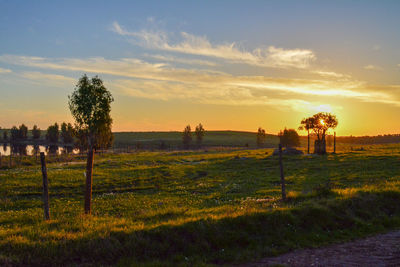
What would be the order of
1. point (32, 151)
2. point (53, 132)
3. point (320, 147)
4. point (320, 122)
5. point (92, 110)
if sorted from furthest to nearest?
point (53, 132) → point (32, 151) → point (320, 122) → point (320, 147) → point (92, 110)

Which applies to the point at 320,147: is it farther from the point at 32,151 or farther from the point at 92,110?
the point at 32,151

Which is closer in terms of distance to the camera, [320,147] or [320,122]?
[320,147]

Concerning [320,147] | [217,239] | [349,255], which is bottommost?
[349,255]

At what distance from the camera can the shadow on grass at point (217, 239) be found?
9.67m

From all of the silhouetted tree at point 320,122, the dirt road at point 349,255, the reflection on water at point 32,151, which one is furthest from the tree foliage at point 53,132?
the dirt road at point 349,255

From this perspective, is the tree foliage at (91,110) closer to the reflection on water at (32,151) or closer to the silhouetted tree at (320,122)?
the silhouetted tree at (320,122)

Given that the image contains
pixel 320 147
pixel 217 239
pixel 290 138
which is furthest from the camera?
pixel 290 138

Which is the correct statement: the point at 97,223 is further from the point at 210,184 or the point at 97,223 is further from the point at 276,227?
the point at 210,184

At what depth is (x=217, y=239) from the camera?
11.3 m

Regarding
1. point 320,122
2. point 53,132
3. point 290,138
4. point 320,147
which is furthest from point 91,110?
point 53,132

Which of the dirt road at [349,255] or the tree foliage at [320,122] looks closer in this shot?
the dirt road at [349,255]

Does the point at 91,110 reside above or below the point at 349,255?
above

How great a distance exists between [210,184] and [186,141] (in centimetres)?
14234

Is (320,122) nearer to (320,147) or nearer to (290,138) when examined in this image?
(320,147)
